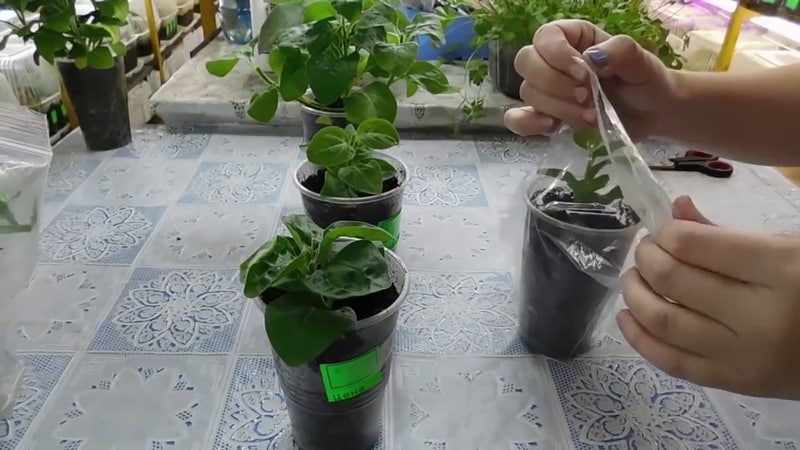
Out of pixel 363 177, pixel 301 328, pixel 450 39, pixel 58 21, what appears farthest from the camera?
pixel 450 39

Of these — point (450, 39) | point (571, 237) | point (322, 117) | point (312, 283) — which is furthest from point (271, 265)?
point (450, 39)

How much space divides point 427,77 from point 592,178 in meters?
0.29

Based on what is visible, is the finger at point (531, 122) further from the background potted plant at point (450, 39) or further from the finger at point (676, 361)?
the background potted plant at point (450, 39)

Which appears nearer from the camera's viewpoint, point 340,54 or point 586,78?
point 586,78

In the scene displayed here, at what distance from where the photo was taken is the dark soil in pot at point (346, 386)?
0.47 metres

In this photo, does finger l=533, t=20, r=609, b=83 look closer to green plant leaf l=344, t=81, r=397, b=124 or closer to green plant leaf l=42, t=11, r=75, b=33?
green plant leaf l=344, t=81, r=397, b=124

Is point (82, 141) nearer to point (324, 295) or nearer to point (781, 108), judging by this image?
point (324, 295)

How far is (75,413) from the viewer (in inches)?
22.5

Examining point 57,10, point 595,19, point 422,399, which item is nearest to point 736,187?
point 595,19

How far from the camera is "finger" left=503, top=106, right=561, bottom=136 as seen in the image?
1.94 feet

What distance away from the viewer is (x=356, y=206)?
27.8 inches

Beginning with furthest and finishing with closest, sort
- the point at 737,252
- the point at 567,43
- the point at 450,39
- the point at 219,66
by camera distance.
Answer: the point at 450,39 → the point at 219,66 → the point at 567,43 → the point at 737,252

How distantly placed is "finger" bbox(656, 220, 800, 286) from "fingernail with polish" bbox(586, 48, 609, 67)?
22cm

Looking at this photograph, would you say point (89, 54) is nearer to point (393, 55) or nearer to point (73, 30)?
point (73, 30)
